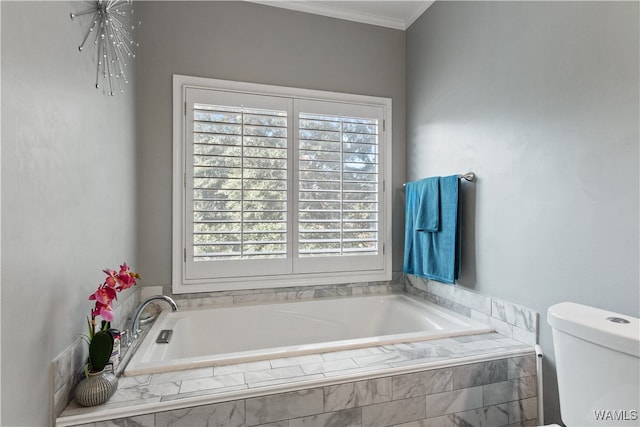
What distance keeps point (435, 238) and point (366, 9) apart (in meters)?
1.68

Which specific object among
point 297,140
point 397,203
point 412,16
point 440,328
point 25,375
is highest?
point 412,16

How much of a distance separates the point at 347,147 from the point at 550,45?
51.8 inches

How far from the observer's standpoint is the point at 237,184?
2.29m

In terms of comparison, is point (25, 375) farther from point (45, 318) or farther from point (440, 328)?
point (440, 328)

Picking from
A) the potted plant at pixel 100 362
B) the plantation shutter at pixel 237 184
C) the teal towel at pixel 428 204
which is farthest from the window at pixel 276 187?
the potted plant at pixel 100 362

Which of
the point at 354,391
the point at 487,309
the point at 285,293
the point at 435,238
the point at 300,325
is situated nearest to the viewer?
the point at 354,391

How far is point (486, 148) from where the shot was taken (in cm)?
192

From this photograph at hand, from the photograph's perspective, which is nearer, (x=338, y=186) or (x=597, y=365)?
(x=597, y=365)

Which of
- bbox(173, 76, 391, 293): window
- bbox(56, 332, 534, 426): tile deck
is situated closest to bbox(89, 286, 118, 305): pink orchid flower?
bbox(56, 332, 534, 426): tile deck

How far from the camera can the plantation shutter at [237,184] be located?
2242mm

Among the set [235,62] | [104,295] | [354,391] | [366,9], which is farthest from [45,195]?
[366,9]

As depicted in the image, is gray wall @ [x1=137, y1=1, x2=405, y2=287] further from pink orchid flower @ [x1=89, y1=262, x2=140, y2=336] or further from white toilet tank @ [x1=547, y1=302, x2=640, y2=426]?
white toilet tank @ [x1=547, y1=302, x2=640, y2=426]

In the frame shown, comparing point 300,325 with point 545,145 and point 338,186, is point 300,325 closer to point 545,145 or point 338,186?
point 338,186

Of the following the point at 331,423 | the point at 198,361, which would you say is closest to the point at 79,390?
the point at 198,361
